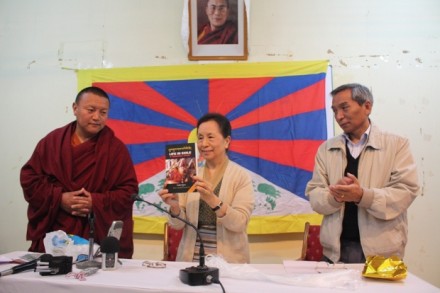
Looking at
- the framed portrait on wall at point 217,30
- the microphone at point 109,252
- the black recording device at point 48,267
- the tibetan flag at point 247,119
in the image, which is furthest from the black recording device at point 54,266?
the framed portrait on wall at point 217,30

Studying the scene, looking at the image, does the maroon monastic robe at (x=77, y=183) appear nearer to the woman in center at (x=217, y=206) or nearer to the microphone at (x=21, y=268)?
the woman in center at (x=217, y=206)

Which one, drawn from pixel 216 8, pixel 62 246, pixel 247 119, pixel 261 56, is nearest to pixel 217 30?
pixel 216 8

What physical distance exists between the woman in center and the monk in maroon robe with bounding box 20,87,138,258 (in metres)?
0.36

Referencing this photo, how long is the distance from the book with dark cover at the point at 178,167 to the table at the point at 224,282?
14.7 inches

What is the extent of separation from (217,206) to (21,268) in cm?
79

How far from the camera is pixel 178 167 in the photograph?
1574 mm

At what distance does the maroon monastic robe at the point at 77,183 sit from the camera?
183 cm

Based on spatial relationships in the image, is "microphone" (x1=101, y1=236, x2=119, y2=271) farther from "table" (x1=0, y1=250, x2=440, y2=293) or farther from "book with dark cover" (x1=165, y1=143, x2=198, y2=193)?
"book with dark cover" (x1=165, y1=143, x2=198, y2=193)

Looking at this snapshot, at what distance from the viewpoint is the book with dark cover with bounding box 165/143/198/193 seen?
5.15 feet

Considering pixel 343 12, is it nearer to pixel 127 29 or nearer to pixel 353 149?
pixel 353 149

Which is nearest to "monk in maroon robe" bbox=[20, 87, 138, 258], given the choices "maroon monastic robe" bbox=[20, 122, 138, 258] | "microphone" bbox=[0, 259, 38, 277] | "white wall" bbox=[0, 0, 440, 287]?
"maroon monastic robe" bbox=[20, 122, 138, 258]

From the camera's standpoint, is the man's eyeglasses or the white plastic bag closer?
the white plastic bag

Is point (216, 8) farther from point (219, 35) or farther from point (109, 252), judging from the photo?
point (109, 252)

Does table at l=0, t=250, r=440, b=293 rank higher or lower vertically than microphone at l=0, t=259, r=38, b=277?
lower
